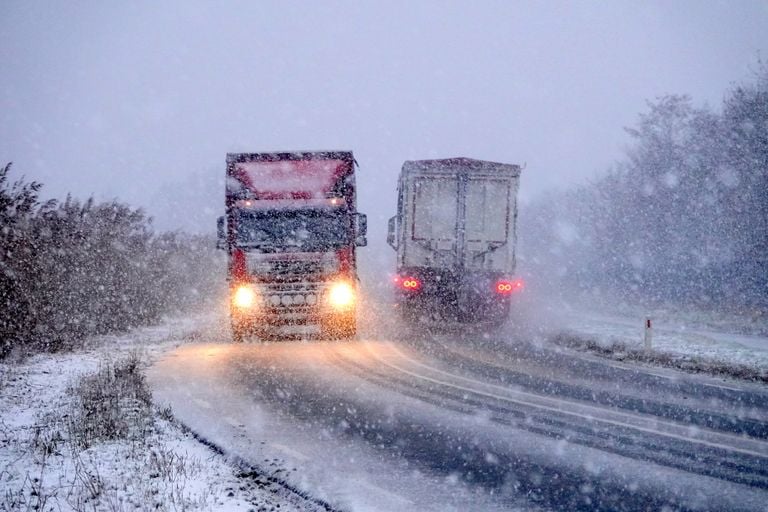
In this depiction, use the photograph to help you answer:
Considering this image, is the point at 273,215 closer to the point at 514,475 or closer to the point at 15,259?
the point at 15,259

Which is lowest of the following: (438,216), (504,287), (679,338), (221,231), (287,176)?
(679,338)

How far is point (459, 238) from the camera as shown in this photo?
16484 mm

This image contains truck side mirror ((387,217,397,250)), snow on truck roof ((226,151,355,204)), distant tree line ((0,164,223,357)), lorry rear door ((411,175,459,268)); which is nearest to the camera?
distant tree line ((0,164,223,357))

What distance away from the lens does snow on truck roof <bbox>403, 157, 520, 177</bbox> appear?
652 inches

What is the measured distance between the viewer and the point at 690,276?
88.9 ft

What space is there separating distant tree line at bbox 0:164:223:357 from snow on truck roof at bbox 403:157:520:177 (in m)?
8.42

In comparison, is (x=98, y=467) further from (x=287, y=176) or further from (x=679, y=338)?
(x=679, y=338)

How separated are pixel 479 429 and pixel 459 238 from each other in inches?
409

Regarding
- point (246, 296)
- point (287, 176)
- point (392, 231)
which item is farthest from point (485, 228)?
point (246, 296)

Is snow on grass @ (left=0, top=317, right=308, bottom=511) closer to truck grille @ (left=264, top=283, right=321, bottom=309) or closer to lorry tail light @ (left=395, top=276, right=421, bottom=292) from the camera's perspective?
truck grille @ (left=264, top=283, right=321, bottom=309)

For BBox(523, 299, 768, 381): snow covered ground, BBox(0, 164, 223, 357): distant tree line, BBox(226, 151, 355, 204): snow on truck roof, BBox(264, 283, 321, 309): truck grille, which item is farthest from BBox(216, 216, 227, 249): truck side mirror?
BBox(523, 299, 768, 381): snow covered ground

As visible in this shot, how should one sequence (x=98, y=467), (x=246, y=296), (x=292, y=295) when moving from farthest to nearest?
(x=292, y=295) < (x=246, y=296) < (x=98, y=467)

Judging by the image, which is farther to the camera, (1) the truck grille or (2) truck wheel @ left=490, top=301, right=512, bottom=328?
(2) truck wheel @ left=490, top=301, right=512, bottom=328

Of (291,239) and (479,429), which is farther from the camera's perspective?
(291,239)
